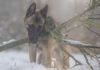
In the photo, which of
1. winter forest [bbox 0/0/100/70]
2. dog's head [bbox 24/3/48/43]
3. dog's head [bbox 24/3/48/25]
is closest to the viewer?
winter forest [bbox 0/0/100/70]

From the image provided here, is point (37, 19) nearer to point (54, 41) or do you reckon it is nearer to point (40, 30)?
point (40, 30)

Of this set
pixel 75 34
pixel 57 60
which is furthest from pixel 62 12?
pixel 57 60

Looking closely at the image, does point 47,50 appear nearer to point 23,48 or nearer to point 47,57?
point 47,57

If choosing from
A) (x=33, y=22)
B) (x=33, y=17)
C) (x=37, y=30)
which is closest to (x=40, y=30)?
(x=37, y=30)

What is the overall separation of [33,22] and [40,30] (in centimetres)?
27

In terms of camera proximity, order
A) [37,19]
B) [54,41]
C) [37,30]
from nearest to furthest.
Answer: [37,30] → [37,19] → [54,41]

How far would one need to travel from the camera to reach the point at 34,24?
5.16m

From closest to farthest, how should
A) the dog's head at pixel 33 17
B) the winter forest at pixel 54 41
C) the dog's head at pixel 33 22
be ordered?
the winter forest at pixel 54 41, the dog's head at pixel 33 22, the dog's head at pixel 33 17

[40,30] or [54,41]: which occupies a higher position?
[40,30]

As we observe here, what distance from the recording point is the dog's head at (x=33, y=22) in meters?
5.01

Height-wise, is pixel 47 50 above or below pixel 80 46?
below

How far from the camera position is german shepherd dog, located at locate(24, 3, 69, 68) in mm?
5086

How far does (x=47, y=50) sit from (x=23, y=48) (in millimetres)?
4995

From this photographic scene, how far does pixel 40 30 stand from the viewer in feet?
16.9
